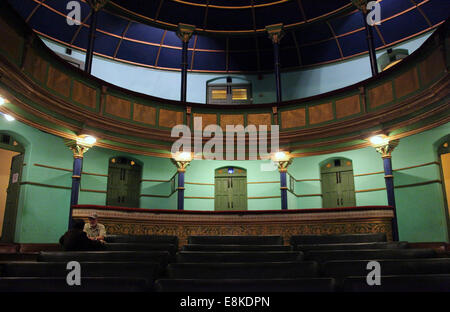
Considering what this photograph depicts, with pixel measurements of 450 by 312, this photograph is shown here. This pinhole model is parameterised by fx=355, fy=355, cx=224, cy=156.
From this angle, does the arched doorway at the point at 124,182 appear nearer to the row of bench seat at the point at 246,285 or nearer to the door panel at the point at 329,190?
the door panel at the point at 329,190

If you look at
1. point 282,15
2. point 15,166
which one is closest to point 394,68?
point 282,15

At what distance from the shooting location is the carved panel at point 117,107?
1020cm

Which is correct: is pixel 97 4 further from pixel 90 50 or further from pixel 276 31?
pixel 276 31

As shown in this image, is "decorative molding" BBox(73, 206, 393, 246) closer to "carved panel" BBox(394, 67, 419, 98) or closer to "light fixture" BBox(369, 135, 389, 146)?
"light fixture" BBox(369, 135, 389, 146)

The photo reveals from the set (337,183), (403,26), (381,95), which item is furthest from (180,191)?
(403,26)

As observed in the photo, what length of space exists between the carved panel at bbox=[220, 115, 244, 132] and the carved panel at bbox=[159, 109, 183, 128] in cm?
136

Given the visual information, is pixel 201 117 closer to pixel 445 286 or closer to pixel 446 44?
pixel 446 44

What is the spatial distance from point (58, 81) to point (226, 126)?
509cm

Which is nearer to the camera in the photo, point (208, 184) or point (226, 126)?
point (226, 126)

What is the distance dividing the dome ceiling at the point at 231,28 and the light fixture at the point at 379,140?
5007mm

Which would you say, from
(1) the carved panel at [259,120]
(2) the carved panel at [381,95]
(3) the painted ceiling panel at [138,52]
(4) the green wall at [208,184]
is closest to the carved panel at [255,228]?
(4) the green wall at [208,184]

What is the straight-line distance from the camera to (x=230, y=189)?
41.6 ft

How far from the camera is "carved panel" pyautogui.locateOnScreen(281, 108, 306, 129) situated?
11.2 m
